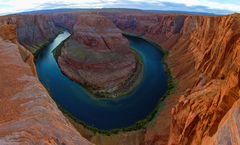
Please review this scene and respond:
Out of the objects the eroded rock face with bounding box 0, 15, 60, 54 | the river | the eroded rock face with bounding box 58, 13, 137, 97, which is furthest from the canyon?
the river

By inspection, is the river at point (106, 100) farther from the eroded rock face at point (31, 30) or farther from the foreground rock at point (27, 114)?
the foreground rock at point (27, 114)

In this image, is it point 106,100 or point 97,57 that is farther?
point 97,57

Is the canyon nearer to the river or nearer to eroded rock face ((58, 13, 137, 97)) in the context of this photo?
eroded rock face ((58, 13, 137, 97))

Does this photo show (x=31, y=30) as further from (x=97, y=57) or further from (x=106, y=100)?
(x=106, y=100)

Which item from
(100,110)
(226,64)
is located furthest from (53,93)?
(226,64)

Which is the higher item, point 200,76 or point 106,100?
point 200,76

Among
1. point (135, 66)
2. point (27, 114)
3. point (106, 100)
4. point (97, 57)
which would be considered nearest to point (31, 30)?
Answer: point (97, 57)

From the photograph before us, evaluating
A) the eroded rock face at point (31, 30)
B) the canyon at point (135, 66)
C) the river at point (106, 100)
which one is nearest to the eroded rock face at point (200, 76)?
the canyon at point (135, 66)

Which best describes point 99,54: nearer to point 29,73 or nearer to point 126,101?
point 126,101
